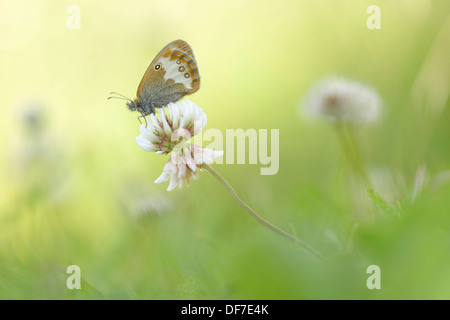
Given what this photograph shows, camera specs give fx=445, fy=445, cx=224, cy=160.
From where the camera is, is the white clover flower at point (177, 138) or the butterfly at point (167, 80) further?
the butterfly at point (167, 80)

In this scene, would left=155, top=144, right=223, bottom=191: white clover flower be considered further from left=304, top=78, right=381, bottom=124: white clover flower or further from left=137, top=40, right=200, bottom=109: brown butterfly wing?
left=304, top=78, right=381, bottom=124: white clover flower

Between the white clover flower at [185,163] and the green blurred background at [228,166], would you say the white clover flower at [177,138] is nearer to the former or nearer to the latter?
the white clover flower at [185,163]

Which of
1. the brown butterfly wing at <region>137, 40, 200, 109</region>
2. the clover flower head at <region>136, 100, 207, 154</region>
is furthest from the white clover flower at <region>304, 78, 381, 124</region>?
the clover flower head at <region>136, 100, 207, 154</region>

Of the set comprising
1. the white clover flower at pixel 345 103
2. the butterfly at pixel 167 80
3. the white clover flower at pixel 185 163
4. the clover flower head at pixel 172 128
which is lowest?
the white clover flower at pixel 185 163

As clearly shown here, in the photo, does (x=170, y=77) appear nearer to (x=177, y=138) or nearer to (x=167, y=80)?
(x=167, y=80)

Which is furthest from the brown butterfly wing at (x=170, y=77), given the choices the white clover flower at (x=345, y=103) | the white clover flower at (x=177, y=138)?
the white clover flower at (x=345, y=103)
